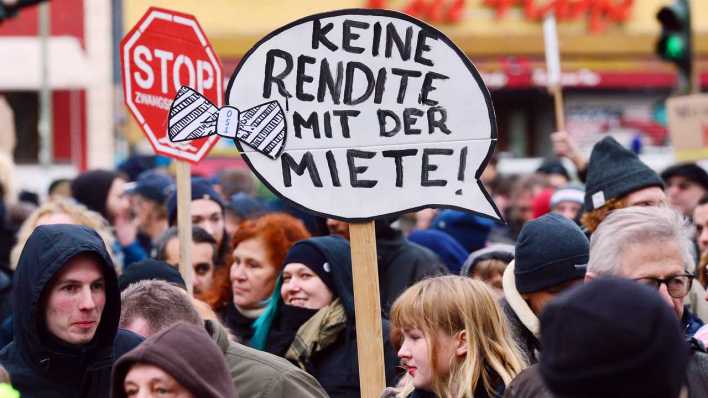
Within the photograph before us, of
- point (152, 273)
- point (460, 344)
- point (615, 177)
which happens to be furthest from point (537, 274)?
point (152, 273)

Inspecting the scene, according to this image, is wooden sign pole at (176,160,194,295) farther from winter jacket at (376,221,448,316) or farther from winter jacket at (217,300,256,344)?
winter jacket at (376,221,448,316)

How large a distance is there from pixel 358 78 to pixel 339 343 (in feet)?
4.83

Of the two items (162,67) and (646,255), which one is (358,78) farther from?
(162,67)

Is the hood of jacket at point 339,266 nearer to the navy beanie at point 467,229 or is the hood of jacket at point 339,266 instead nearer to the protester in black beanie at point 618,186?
the protester in black beanie at point 618,186

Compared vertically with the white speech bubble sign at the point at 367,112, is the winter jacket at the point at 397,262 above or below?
below

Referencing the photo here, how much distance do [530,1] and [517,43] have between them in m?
0.96

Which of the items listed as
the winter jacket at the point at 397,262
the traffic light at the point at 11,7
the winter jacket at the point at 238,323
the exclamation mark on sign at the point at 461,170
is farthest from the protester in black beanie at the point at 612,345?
the traffic light at the point at 11,7

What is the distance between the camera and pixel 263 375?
462cm

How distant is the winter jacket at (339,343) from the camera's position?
5516 millimetres

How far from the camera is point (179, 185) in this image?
5480mm

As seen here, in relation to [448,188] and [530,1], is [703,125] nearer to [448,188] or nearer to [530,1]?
[448,188]

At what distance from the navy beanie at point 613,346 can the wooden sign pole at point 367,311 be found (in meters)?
1.90

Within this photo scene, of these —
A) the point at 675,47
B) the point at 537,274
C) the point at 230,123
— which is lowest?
the point at 537,274

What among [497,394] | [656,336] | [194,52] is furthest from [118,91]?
[656,336]
